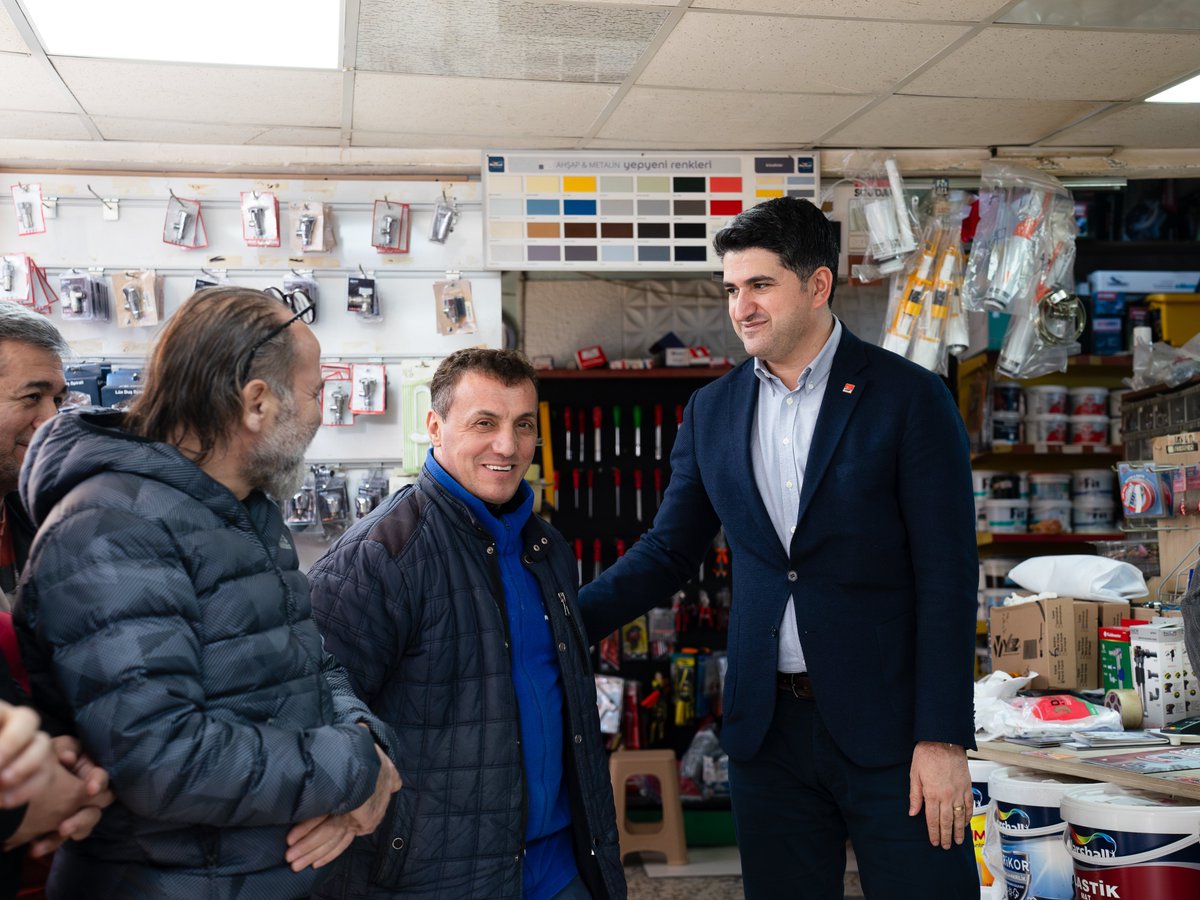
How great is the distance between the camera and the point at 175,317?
1.50 m

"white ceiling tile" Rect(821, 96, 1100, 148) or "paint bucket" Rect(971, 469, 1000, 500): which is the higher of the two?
"white ceiling tile" Rect(821, 96, 1100, 148)

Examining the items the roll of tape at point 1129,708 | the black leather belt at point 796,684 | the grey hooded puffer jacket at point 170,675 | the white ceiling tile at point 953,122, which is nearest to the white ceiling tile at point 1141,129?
the white ceiling tile at point 953,122

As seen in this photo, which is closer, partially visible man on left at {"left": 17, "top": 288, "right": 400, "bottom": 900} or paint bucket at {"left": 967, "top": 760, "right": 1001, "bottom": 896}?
partially visible man on left at {"left": 17, "top": 288, "right": 400, "bottom": 900}

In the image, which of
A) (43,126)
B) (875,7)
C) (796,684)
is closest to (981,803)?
(796,684)

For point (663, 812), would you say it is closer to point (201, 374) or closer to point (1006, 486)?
point (1006, 486)

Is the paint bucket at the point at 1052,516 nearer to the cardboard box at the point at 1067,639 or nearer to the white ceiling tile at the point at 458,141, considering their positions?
the cardboard box at the point at 1067,639

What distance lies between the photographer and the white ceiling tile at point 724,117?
378cm

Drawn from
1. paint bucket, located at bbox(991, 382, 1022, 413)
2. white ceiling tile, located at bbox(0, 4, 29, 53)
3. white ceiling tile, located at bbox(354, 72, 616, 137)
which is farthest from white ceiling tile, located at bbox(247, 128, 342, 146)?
paint bucket, located at bbox(991, 382, 1022, 413)

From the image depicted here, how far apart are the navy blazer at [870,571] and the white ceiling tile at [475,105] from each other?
6.05ft

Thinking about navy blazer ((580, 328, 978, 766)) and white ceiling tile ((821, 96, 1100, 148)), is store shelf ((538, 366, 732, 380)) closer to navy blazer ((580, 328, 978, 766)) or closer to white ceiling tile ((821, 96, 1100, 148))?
white ceiling tile ((821, 96, 1100, 148))

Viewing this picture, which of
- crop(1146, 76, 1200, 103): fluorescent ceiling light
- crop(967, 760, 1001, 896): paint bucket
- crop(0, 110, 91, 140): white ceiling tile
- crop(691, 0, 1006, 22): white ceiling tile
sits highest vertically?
crop(691, 0, 1006, 22): white ceiling tile

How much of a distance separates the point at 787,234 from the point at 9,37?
2.38m

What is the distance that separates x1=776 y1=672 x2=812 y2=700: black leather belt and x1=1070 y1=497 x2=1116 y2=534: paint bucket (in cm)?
399

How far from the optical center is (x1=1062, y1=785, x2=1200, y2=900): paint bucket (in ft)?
7.14
